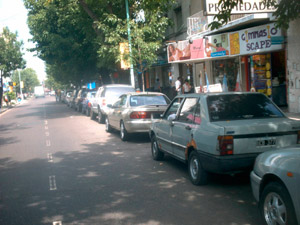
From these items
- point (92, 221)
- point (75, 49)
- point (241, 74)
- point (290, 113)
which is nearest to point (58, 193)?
point (92, 221)

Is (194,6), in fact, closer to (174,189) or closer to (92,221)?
(174,189)

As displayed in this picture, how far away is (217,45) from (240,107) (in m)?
12.5

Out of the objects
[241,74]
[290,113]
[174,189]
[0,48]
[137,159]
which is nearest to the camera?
[174,189]

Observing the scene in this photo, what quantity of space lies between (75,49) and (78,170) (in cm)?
2165

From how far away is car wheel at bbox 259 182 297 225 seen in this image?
12.0 feet

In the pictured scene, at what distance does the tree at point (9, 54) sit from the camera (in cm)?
4253

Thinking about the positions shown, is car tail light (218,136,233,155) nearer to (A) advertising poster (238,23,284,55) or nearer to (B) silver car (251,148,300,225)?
(B) silver car (251,148,300,225)

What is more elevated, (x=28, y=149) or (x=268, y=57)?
(x=268, y=57)

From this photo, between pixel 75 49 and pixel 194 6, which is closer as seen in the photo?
pixel 194 6

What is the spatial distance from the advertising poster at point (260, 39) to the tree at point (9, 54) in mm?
33260

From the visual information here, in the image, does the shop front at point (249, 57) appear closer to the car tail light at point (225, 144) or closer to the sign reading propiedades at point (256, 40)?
the sign reading propiedades at point (256, 40)

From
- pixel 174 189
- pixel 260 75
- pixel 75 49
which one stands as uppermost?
pixel 75 49

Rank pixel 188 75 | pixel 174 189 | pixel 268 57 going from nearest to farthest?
1. pixel 174 189
2. pixel 268 57
3. pixel 188 75

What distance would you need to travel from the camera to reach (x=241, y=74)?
59.1 ft
